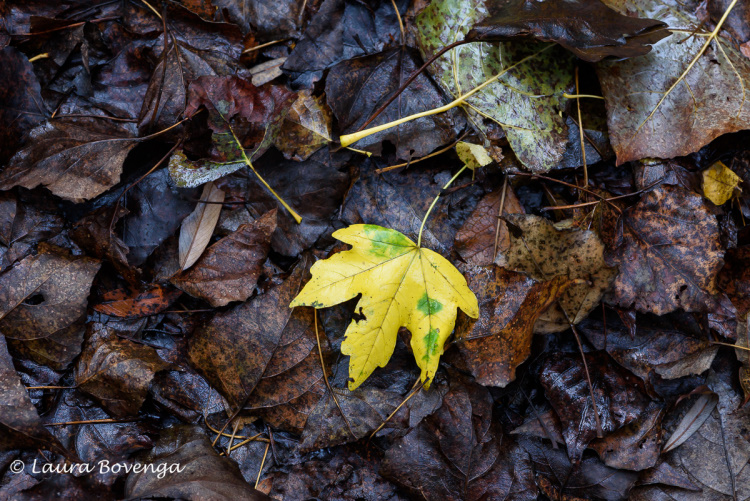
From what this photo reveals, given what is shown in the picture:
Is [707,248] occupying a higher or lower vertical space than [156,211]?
lower

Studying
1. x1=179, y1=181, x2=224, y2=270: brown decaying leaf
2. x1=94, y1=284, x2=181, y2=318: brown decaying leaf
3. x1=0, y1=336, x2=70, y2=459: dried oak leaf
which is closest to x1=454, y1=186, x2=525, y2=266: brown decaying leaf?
x1=179, y1=181, x2=224, y2=270: brown decaying leaf

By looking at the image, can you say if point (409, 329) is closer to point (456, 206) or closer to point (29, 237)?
point (456, 206)

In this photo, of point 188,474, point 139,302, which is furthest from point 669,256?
point 139,302

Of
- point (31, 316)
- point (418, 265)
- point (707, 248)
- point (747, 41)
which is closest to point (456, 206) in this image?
point (418, 265)

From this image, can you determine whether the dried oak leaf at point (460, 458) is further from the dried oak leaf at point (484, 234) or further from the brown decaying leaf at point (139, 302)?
the brown decaying leaf at point (139, 302)

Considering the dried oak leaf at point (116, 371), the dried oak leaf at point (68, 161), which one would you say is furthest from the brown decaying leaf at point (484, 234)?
the dried oak leaf at point (68, 161)
